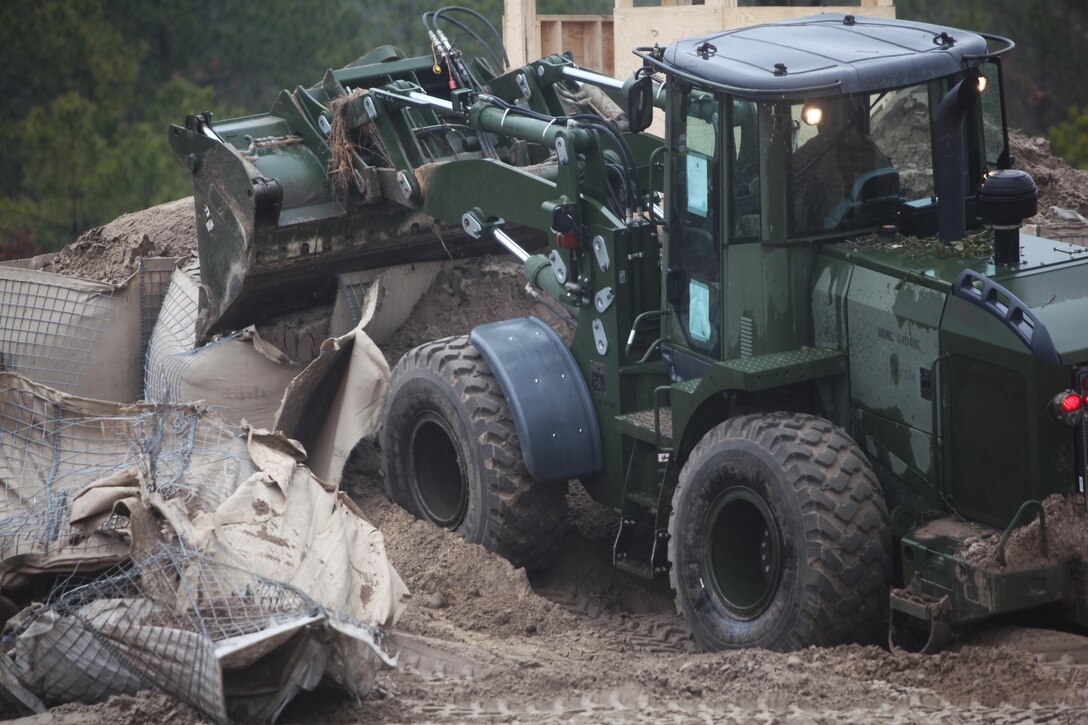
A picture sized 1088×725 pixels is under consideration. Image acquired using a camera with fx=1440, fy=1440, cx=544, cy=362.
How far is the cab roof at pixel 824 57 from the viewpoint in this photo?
18.8 feet

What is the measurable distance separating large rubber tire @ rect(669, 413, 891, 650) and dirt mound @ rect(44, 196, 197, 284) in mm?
5591

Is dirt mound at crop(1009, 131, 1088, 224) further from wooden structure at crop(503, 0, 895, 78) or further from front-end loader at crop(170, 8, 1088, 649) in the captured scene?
front-end loader at crop(170, 8, 1088, 649)

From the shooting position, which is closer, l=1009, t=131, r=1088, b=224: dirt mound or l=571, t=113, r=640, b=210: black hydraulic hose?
l=571, t=113, r=640, b=210: black hydraulic hose

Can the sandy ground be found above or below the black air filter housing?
below

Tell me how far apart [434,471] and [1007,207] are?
11.6 ft

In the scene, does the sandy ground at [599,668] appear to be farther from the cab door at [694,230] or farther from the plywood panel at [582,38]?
the plywood panel at [582,38]

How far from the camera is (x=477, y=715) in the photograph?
16.9ft

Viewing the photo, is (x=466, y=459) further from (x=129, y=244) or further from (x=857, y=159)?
(x=129, y=244)

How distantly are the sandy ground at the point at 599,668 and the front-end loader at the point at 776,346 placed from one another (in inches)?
8.2

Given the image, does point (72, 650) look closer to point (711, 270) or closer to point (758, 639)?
point (758, 639)

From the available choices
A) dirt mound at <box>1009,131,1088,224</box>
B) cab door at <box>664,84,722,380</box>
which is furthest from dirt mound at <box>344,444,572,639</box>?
dirt mound at <box>1009,131,1088,224</box>

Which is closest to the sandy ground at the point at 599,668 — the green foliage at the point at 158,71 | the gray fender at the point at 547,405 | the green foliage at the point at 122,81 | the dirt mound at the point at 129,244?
the gray fender at the point at 547,405

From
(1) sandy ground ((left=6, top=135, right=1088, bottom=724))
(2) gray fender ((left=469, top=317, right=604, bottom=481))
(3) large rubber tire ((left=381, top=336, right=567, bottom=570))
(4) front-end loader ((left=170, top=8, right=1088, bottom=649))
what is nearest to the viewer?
(1) sandy ground ((left=6, top=135, right=1088, bottom=724))

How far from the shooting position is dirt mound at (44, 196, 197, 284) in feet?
34.4
